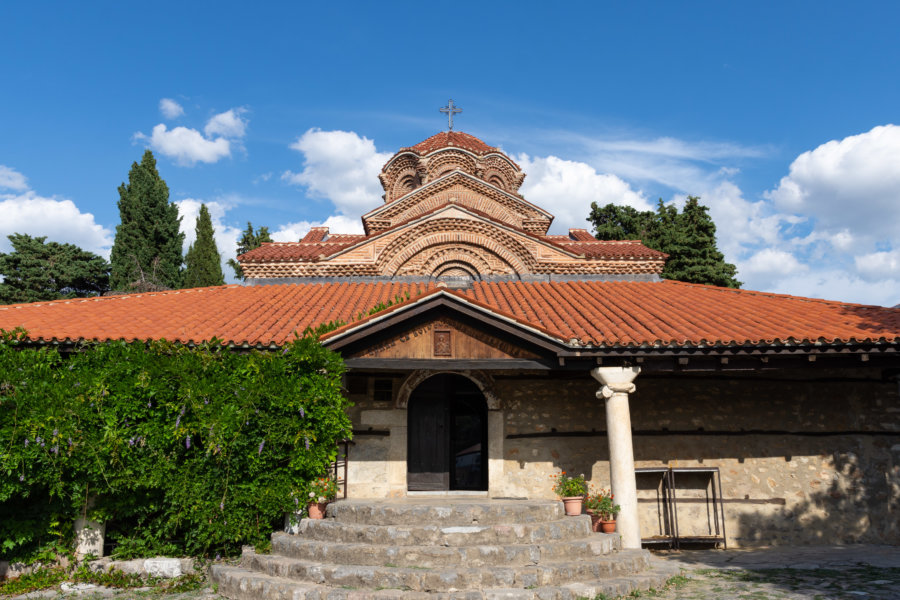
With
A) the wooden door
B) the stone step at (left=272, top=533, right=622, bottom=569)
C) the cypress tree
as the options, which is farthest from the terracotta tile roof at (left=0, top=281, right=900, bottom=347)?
the cypress tree

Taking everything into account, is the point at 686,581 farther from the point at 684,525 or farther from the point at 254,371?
the point at 254,371

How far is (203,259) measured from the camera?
2848 cm

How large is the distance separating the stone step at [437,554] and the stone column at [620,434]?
1.35 metres

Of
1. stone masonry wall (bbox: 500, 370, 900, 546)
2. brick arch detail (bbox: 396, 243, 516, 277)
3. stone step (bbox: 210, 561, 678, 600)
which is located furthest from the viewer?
brick arch detail (bbox: 396, 243, 516, 277)

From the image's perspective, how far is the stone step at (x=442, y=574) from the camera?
19.1 feet

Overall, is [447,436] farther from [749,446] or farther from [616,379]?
[749,446]

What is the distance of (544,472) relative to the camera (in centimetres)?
930

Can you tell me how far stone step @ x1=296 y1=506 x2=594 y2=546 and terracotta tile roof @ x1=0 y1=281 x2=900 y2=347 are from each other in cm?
255

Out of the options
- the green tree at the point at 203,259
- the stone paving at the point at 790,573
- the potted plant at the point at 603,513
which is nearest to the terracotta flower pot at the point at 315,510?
the potted plant at the point at 603,513

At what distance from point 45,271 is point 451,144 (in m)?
19.2

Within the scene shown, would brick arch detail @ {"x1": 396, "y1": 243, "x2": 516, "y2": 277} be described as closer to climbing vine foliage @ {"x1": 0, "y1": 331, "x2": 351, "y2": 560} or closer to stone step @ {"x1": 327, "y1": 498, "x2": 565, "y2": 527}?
climbing vine foliage @ {"x1": 0, "y1": 331, "x2": 351, "y2": 560}

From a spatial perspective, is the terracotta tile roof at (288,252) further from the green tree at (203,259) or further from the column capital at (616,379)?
the green tree at (203,259)

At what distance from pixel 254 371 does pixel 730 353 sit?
6.51 m

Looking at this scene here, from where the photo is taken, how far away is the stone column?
773 centimetres
